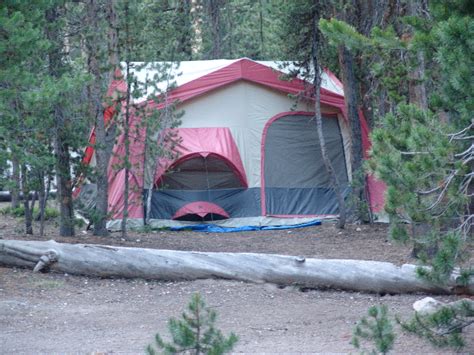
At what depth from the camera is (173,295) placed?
907 centimetres

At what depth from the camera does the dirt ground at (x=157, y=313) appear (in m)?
7.01

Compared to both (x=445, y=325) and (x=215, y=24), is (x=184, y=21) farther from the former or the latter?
(x=445, y=325)

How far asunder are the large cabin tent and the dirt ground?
14.9 feet

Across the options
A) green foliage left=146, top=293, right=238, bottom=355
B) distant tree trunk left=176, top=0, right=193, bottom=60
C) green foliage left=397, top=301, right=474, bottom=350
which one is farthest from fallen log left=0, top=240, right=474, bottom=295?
distant tree trunk left=176, top=0, right=193, bottom=60

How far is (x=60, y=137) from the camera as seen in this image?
1180 centimetres

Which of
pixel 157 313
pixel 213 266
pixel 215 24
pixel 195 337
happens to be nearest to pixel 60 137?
pixel 213 266

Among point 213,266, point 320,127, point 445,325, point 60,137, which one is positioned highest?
point 320,127

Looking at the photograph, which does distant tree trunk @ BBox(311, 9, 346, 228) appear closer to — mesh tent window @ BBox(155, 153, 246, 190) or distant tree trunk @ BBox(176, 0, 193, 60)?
mesh tent window @ BBox(155, 153, 246, 190)

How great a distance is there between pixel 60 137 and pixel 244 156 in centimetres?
490

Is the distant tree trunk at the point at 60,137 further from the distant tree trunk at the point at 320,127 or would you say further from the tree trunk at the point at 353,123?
the tree trunk at the point at 353,123

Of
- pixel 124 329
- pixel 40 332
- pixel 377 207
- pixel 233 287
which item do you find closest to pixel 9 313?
pixel 40 332

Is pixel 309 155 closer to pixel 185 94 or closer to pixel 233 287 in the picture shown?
pixel 185 94

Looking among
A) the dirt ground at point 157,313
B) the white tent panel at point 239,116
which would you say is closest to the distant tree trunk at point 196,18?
the white tent panel at point 239,116

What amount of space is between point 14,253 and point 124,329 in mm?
3088
